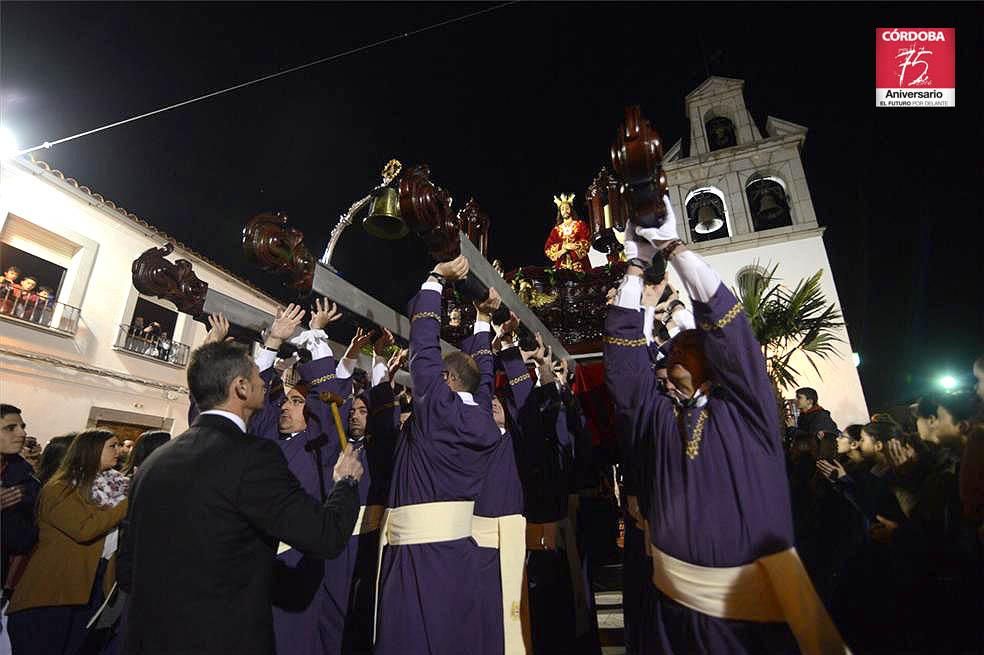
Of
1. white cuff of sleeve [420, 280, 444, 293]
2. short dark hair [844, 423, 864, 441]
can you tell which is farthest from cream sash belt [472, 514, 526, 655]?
short dark hair [844, 423, 864, 441]

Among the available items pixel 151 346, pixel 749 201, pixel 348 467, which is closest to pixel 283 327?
pixel 348 467

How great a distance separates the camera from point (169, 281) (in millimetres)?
2814

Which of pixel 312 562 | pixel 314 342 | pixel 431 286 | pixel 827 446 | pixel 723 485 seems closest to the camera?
pixel 723 485

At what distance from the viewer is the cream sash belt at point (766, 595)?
4.87 feet

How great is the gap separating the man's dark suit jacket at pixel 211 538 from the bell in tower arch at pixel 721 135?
16111 millimetres

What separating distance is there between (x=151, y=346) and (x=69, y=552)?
40.6 feet

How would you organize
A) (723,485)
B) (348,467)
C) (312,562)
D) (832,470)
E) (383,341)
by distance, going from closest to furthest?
(723,485) → (348,467) → (312,562) → (383,341) → (832,470)

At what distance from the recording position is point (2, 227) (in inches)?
392

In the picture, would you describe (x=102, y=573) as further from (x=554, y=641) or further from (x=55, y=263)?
(x=55, y=263)

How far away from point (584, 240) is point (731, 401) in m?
4.93

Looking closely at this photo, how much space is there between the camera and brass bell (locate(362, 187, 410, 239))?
3.79 metres

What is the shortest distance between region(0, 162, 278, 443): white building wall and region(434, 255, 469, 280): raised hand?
12.0m

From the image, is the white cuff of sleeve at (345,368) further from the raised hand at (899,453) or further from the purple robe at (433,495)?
the raised hand at (899,453)

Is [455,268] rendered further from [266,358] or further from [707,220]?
[707,220]
